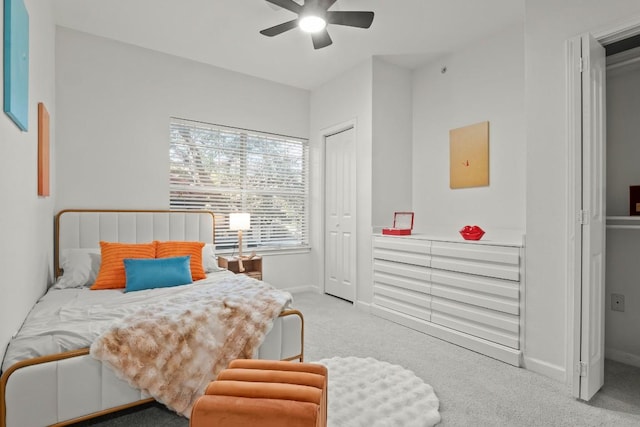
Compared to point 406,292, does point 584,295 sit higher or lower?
higher

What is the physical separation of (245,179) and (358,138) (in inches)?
61.5

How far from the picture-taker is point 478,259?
2.83m

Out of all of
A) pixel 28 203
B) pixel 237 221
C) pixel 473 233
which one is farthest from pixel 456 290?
pixel 28 203

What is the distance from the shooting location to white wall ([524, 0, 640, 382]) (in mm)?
2264

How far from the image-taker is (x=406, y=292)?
11.4 feet

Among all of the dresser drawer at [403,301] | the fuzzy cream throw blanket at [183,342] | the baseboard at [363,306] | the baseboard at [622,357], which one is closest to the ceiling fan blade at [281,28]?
the fuzzy cream throw blanket at [183,342]

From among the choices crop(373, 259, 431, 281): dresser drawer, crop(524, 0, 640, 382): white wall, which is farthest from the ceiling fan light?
crop(373, 259, 431, 281): dresser drawer

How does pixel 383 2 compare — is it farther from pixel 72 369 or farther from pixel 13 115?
pixel 72 369

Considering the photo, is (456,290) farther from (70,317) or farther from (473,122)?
(70,317)

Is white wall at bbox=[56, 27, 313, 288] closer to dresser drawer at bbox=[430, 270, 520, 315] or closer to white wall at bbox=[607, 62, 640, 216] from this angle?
dresser drawer at bbox=[430, 270, 520, 315]

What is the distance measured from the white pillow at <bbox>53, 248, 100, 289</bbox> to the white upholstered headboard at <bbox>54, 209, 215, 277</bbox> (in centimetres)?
25

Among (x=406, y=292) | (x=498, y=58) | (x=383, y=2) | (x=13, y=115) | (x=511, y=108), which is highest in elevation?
(x=383, y=2)

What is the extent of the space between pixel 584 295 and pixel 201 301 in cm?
235

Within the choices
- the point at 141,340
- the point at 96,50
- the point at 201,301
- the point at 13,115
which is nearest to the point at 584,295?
the point at 201,301
